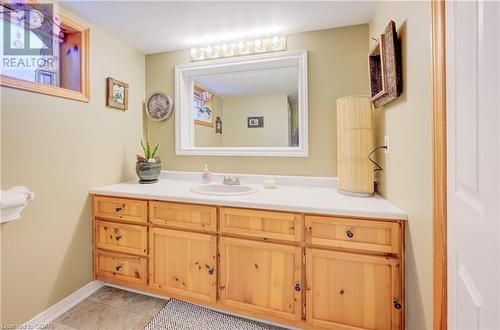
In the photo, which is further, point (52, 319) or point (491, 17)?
point (52, 319)

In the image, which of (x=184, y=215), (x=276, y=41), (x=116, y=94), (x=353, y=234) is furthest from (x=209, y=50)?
(x=353, y=234)

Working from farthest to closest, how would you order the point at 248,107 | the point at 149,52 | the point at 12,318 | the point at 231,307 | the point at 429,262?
1. the point at 149,52
2. the point at 248,107
3. the point at 231,307
4. the point at 12,318
5. the point at 429,262

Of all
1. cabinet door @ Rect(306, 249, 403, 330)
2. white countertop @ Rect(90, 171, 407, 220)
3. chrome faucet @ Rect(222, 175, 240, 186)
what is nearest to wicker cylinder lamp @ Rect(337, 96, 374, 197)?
white countertop @ Rect(90, 171, 407, 220)

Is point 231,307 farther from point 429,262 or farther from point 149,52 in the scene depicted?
point 149,52

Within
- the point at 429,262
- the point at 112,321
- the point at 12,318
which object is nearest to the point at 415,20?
the point at 429,262

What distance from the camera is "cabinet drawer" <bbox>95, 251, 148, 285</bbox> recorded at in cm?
167

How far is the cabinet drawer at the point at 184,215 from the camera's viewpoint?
4.91ft

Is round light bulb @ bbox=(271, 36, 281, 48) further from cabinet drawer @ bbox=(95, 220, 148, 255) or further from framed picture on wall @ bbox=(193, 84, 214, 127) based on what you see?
cabinet drawer @ bbox=(95, 220, 148, 255)

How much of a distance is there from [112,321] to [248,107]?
1.87 meters

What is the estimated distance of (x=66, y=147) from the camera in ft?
5.30

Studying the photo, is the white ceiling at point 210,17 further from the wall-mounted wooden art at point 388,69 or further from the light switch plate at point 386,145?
the light switch plate at point 386,145

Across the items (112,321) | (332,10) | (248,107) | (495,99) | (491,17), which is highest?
(332,10)

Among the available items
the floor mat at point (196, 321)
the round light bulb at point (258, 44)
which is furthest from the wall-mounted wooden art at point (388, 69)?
the floor mat at point (196, 321)

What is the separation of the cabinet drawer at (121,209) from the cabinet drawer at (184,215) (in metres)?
0.08
